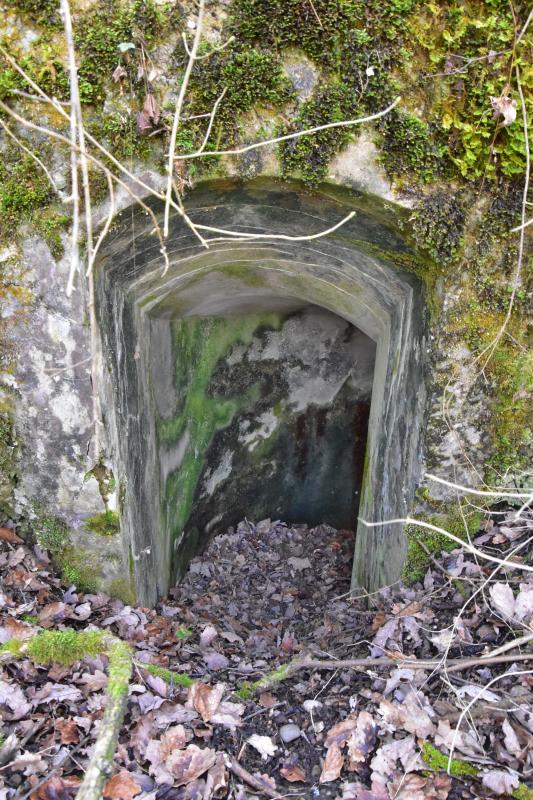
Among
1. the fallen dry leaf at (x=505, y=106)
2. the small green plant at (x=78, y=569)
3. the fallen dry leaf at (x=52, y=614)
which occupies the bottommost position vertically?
the fallen dry leaf at (x=52, y=614)

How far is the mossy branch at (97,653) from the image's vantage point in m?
2.27

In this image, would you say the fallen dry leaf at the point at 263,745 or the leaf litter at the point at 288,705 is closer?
the leaf litter at the point at 288,705

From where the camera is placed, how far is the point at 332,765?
2.40m

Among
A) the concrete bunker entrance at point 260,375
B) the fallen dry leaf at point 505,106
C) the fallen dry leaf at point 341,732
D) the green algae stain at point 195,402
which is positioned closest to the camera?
the fallen dry leaf at point 341,732

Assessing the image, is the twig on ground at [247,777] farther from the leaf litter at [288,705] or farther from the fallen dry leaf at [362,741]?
the fallen dry leaf at [362,741]

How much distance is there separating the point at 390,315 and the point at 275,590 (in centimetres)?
302

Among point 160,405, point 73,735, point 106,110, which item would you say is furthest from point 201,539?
point 106,110

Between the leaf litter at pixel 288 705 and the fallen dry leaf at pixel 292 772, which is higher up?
the leaf litter at pixel 288 705

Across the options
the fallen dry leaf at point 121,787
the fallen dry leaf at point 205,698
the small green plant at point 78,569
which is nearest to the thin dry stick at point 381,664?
the fallen dry leaf at point 205,698

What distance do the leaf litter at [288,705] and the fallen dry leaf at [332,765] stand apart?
12 mm

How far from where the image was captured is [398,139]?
2699 mm

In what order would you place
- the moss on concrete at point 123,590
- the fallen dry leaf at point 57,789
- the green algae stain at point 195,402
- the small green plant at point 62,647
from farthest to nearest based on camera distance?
the green algae stain at point 195,402 → the moss on concrete at point 123,590 → the small green plant at point 62,647 → the fallen dry leaf at point 57,789

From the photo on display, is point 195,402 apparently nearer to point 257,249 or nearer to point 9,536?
point 257,249

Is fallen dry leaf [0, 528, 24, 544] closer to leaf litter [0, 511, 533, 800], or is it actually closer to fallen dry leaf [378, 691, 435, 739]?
leaf litter [0, 511, 533, 800]
